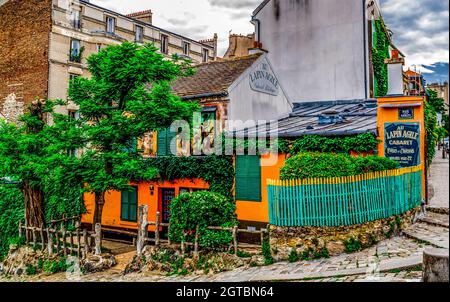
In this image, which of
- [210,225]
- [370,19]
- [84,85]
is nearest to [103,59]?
[84,85]

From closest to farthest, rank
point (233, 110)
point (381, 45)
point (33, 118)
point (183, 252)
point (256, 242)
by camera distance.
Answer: point (183, 252), point (256, 242), point (33, 118), point (233, 110), point (381, 45)

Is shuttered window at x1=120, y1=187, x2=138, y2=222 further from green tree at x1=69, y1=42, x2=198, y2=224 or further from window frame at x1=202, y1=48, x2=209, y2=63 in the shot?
window frame at x1=202, y1=48, x2=209, y2=63

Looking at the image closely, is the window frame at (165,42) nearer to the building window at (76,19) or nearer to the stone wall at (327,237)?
the building window at (76,19)

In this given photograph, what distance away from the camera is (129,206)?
15695mm

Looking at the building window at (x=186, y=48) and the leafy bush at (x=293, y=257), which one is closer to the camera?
the leafy bush at (x=293, y=257)

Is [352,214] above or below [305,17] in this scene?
below

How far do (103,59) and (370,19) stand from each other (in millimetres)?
11818

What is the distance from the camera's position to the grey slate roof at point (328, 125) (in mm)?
12391

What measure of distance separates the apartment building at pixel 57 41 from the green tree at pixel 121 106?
11.1 ft

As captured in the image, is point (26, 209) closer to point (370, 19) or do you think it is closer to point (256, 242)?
point (256, 242)

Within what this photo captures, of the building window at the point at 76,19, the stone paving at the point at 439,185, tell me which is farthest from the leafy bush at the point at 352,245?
the building window at the point at 76,19

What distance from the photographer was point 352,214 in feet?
29.5

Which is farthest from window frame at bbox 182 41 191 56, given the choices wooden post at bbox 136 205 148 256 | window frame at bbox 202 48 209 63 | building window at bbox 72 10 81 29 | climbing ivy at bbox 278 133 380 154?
wooden post at bbox 136 205 148 256

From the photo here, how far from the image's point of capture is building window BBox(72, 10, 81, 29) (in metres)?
22.4
